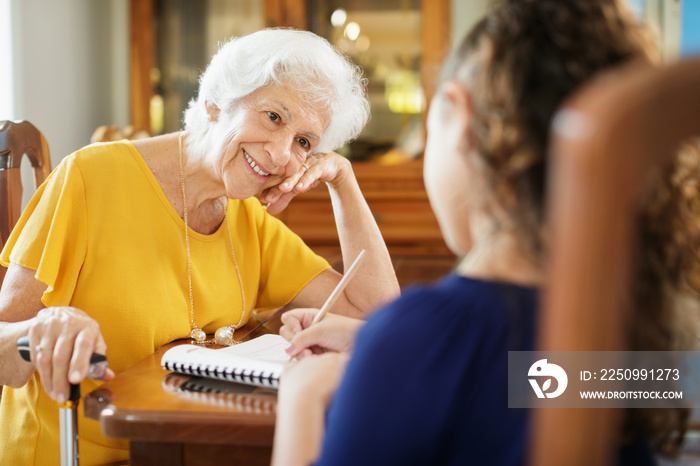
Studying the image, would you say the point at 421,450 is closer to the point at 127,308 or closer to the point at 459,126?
the point at 459,126

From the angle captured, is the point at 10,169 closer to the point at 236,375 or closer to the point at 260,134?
the point at 260,134

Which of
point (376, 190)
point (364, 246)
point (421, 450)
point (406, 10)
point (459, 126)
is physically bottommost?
point (376, 190)

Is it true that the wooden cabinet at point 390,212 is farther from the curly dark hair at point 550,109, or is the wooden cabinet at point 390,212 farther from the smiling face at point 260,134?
the curly dark hair at point 550,109

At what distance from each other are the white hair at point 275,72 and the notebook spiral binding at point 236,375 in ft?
2.01

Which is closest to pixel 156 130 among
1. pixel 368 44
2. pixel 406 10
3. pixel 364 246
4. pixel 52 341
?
pixel 368 44

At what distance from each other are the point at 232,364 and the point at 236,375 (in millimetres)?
20

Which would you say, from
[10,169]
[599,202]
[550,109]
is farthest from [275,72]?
[599,202]

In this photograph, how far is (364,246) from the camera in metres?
1.54

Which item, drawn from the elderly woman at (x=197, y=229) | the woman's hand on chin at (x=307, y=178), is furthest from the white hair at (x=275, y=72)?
the woman's hand on chin at (x=307, y=178)

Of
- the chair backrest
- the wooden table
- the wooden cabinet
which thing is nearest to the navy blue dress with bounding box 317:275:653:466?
the wooden table

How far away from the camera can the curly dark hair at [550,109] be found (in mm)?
536

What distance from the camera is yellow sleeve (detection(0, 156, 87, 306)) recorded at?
1.12 meters

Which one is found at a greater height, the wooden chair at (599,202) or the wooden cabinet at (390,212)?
the wooden chair at (599,202)

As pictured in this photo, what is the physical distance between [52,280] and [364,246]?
2.23ft
